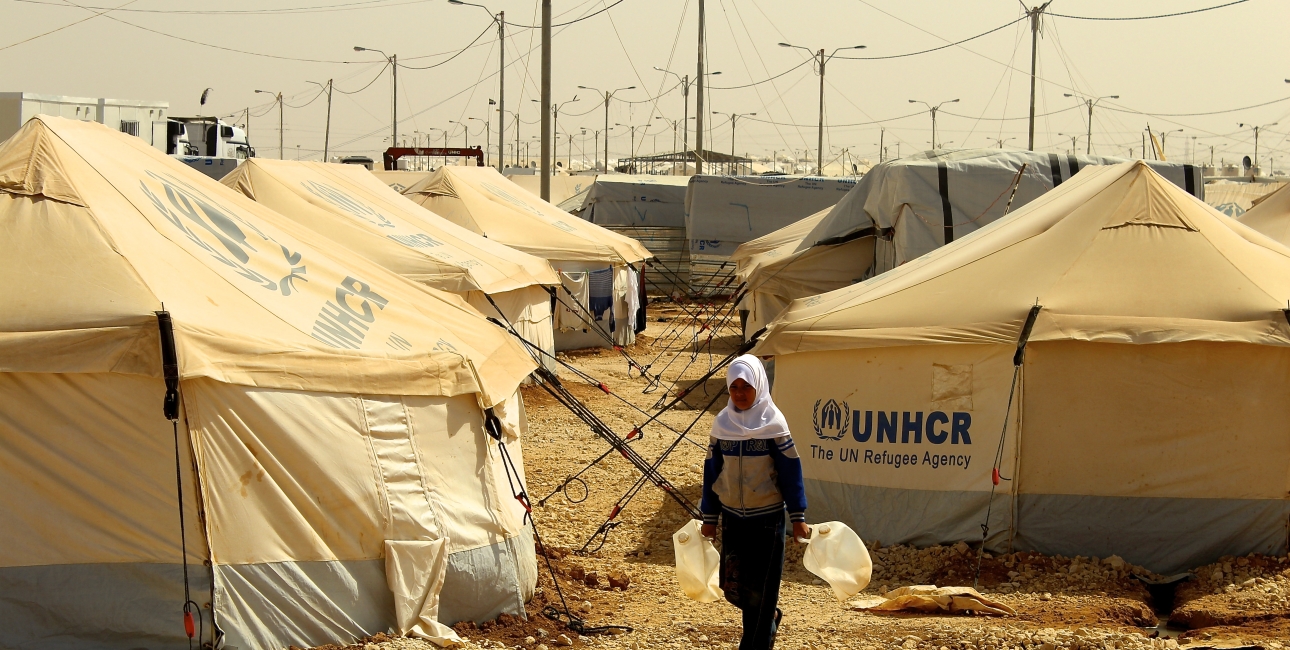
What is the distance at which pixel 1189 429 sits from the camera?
782 cm

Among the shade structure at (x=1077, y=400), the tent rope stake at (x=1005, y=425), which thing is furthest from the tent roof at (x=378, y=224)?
the tent rope stake at (x=1005, y=425)

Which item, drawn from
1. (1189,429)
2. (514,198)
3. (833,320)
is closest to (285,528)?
(833,320)

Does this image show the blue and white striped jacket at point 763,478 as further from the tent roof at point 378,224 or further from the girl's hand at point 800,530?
the tent roof at point 378,224

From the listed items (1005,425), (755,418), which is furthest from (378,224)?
(755,418)

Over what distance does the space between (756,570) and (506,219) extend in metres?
14.5

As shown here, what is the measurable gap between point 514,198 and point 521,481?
14.2m

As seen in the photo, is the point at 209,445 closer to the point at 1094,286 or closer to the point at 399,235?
the point at 1094,286

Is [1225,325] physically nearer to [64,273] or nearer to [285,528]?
[285,528]

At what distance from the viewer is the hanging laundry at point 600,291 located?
812 inches

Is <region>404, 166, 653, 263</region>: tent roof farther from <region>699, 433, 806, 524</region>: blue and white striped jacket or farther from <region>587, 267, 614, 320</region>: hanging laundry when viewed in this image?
<region>699, 433, 806, 524</region>: blue and white striped jacket

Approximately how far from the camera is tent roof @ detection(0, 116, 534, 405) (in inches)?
214

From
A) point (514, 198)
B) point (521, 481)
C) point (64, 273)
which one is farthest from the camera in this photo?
point (514, 198)

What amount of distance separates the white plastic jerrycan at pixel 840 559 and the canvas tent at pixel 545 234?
1300cm

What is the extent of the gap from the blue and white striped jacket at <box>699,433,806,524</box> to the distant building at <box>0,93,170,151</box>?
58.8ft
